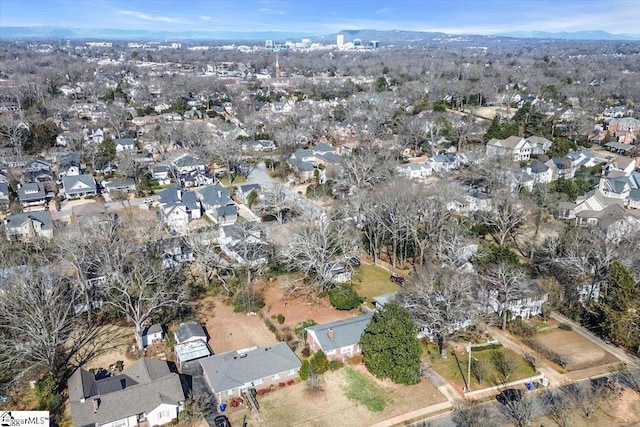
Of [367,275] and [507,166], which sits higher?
[507,166]

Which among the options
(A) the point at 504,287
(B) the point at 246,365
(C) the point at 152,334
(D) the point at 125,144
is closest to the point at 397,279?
(A) the point at 504,287

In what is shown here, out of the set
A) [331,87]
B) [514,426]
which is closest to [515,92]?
[331,87]

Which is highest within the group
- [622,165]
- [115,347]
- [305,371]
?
[622,165]

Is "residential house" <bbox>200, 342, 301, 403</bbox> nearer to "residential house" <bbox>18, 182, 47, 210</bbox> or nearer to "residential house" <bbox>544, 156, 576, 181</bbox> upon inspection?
"residential house" <bbox>18, 182, 47, 210</bbox>

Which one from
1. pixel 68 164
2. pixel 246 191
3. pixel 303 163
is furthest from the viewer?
pixel 303 163

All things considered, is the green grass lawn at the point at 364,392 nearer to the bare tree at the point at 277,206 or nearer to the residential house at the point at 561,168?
the bare tree at the point at 277,206

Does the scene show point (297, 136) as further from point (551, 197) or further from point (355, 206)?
point (551, 197)

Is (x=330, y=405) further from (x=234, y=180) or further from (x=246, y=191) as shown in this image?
(x=234, y=180)
